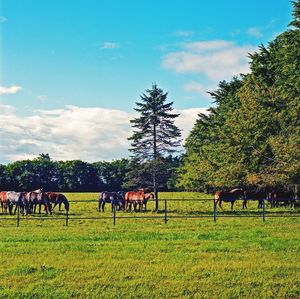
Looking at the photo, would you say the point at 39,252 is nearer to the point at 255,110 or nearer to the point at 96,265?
the point at 96,265

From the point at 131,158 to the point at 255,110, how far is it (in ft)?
34.6

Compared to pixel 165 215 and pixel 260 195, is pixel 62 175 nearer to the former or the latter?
pixel 260 195

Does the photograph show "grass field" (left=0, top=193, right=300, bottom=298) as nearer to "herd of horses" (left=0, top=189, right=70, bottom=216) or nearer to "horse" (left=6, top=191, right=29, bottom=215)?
"horse" (left=6, top=191, right=29, bottom=215)

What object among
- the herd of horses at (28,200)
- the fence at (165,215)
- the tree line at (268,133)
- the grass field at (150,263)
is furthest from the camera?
the tree line at (268,133)

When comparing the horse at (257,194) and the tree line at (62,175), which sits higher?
the tree line at (62,175)

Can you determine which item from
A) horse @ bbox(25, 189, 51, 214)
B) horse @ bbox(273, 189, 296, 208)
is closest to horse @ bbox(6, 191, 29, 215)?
horse @ bbox(25, 189, 51, 214)

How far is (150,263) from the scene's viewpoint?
492 inches

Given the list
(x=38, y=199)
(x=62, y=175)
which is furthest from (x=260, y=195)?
(x=62, y=175)

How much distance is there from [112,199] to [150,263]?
72.4ft

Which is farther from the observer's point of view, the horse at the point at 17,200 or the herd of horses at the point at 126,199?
the herd of horses at the point at 126,199

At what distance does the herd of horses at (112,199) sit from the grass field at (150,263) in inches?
380

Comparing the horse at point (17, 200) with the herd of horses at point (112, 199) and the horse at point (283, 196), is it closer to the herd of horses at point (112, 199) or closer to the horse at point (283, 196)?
the herd of horses at point (112, 199)

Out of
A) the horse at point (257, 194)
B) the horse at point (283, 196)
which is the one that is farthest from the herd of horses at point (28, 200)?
the horse at point (283, 196)

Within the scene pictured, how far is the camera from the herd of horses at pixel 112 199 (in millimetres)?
32188
